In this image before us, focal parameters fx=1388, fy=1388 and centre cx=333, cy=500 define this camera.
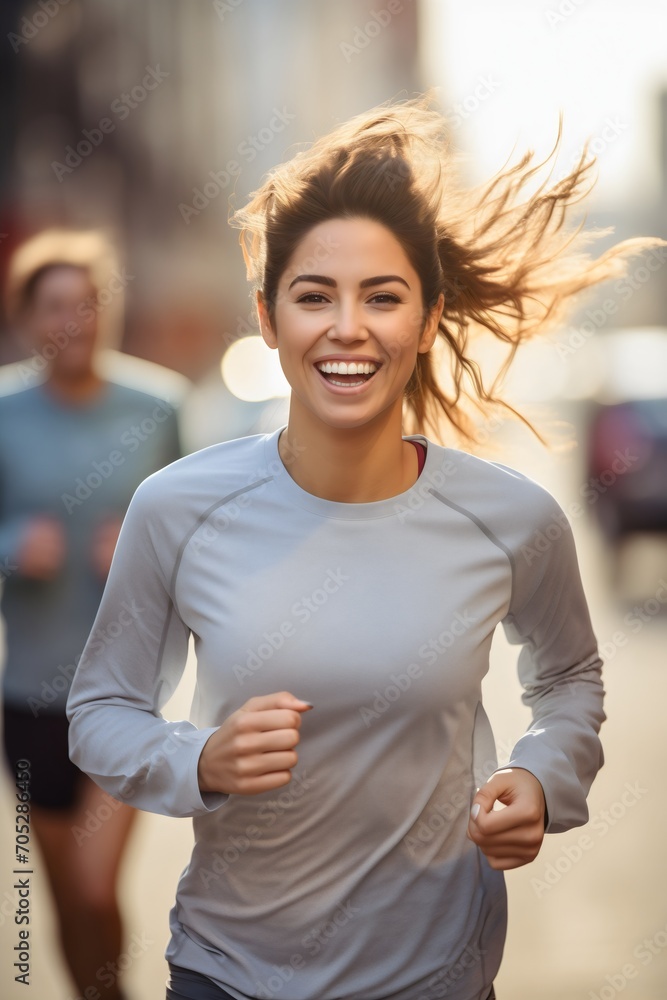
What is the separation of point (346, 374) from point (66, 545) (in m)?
1.75

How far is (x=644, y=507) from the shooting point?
36.3ft

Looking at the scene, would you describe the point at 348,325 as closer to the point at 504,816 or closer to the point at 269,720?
the point at 269,720

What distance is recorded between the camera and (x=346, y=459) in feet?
8.07

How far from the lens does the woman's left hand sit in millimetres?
2213

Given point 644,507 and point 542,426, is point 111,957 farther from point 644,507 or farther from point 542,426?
point 644,507

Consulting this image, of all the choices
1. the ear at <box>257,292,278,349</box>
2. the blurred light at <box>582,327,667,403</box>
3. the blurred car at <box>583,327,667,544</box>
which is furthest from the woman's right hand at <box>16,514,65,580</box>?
the blurred light at <box>582,327,667,403</box>

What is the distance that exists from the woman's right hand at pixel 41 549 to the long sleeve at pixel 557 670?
1603 mm

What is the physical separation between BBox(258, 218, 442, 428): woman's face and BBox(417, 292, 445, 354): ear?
0.13 meters

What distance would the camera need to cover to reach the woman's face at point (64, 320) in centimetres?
414

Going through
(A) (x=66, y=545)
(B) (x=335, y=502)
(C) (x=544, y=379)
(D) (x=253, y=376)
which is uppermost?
(B) (x=335, y=502)

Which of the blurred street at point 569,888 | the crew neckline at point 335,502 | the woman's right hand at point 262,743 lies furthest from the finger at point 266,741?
the blurred street at point 569,888

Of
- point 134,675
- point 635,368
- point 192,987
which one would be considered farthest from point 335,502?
point 635,368

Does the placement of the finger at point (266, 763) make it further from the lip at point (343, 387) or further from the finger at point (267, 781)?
the lip at point (343, 387)

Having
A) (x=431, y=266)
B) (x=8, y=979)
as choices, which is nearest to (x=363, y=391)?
(x=431, y=266)
